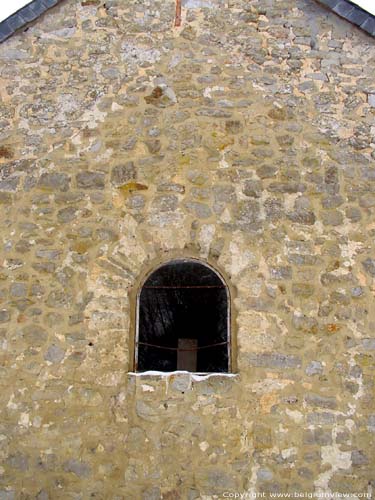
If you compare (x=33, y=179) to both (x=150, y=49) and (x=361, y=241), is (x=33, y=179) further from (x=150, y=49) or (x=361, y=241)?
(x=361, y=241)

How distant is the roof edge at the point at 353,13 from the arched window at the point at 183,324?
9.81 ft

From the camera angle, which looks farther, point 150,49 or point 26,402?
point 150,49

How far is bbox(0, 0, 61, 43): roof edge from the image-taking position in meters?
6.71

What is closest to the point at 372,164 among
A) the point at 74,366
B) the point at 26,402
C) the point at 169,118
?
the point at 169,118

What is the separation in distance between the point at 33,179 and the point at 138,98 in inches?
50.5

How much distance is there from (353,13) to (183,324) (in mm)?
3981

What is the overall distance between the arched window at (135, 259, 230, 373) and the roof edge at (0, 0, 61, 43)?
2.89m

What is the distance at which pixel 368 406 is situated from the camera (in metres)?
5.54

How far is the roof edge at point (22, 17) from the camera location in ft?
22.0

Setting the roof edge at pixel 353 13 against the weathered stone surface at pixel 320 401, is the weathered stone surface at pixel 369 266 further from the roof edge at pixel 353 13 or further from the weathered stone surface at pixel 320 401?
the roof edge at pixel 353 13

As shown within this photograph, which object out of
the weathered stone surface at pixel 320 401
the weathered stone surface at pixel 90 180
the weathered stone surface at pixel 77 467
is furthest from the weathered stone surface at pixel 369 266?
the weathered stone surface at pixel 77 467

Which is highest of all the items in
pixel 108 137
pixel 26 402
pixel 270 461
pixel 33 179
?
pixel 108 137

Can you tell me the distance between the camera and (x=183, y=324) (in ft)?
26.8

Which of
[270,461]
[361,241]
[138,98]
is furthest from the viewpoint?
[138,98]
